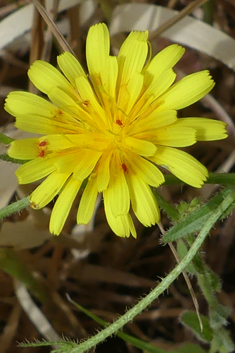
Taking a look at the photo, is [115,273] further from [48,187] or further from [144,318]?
[48,187]

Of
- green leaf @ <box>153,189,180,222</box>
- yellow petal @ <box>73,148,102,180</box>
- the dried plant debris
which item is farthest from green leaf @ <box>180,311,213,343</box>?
yellow petal @ <box>73,148,102,180</box>

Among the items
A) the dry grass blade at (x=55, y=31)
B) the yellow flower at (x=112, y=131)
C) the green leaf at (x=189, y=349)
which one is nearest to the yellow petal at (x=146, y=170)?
the yellow flower at (x=112, y=131)

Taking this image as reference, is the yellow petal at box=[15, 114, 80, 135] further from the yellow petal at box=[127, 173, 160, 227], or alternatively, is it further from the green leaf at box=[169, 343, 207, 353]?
the green leaf at box=[169, 343, 207, 353]

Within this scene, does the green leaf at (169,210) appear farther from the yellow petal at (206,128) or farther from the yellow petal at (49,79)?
the yellow petal at (49,79)

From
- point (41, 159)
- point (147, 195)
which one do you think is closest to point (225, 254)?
point (147, 195)

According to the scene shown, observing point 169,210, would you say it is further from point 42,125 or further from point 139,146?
point 42,125

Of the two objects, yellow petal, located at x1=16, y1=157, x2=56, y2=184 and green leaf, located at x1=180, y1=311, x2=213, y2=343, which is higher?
yellow petal, located at x1=16, y1=157, x2=56, y2=184
